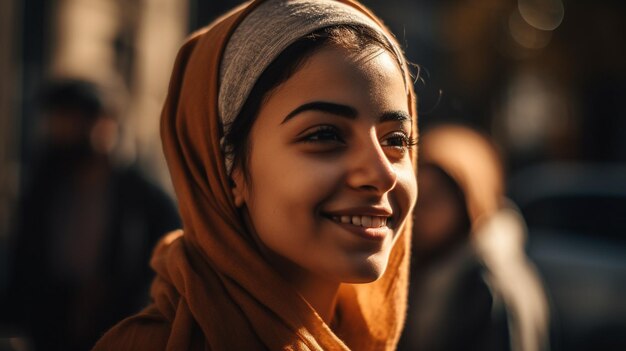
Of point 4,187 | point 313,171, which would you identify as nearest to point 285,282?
point 313,171

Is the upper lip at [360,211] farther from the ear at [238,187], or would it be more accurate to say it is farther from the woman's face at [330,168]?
the ear at [238,187]

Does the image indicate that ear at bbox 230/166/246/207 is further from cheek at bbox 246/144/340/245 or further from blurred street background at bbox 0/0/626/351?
blurred street background at bbox 0/0/626/351

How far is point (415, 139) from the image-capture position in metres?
1.80

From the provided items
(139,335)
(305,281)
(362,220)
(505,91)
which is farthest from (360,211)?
(505,91)

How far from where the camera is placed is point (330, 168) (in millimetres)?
1532

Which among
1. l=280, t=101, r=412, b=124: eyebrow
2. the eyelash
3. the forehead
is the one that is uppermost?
the forehead

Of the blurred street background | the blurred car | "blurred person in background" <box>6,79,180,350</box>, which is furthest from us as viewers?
the blurred street background

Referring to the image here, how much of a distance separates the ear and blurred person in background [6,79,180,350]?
1.63 meters

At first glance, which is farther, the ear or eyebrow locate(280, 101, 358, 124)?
the ear

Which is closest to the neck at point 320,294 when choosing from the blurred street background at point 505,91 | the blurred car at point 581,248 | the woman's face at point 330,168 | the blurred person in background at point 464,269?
the woman's face at point 330,168

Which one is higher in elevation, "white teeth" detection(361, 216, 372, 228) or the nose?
the nose

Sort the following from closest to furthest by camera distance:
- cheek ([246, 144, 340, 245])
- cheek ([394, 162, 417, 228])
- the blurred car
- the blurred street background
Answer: cheek ([246, 144, 340, 245]) → cheek ([394, 162, 417, 228]) → the blurred car → the blurred street background

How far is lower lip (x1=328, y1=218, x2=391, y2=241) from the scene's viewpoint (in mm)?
1549

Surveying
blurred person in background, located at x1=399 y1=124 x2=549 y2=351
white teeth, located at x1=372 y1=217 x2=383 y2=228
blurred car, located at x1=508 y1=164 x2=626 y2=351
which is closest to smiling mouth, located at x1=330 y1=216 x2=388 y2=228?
white teeth, located at x1=372 y1=217 x2=383 y2=228
